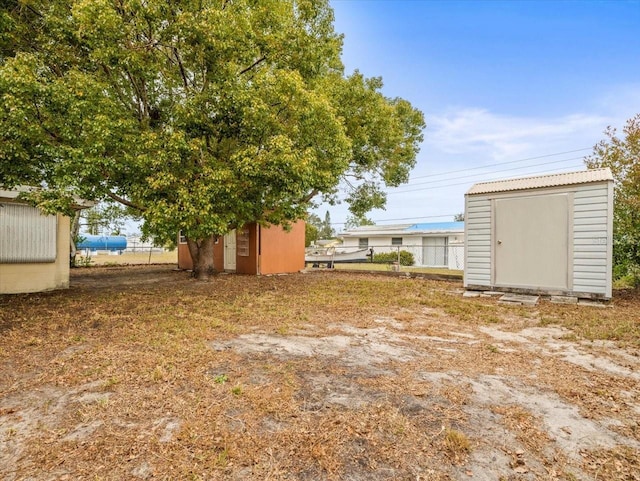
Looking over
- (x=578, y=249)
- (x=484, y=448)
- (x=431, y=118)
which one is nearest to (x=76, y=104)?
(x=484, y=448)

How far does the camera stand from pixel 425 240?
2159cm

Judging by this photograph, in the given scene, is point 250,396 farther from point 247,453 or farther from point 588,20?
A: point 588,20

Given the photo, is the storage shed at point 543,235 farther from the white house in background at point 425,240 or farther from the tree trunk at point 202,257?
the white house in background at point 425,240

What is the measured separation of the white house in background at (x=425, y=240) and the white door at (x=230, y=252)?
676cm

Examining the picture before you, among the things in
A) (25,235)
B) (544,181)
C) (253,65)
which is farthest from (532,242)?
(25,235)

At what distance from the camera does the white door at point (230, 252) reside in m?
13.8

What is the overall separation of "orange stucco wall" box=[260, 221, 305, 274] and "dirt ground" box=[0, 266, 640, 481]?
280 inches

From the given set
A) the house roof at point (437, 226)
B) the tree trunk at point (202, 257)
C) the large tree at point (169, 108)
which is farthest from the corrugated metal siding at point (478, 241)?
the house roof at point (437, 226)

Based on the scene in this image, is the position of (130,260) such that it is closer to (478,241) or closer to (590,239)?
(478,241)

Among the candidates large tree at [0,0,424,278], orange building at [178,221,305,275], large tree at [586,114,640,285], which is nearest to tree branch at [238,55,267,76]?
large tree at [0,0,424,278]

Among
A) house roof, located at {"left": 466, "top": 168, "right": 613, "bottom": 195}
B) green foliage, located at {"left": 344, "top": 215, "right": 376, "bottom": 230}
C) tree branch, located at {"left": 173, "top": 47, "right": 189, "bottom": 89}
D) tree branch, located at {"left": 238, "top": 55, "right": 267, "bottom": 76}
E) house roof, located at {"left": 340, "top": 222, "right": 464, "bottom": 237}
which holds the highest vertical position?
tree branch, located at {"left": 238, "top": 55, "right": 267, "bottom": 76}

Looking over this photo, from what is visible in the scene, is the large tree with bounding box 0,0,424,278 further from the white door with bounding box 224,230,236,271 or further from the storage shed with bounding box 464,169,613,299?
the white door with bounding box 224,230,236,271

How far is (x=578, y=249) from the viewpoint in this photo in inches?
278

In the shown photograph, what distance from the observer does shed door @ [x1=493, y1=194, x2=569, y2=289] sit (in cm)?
728
